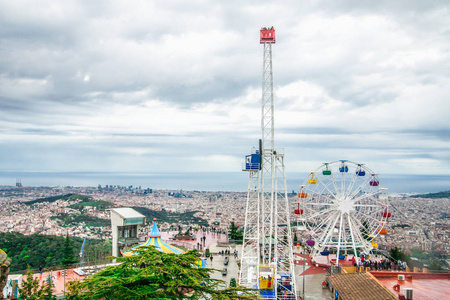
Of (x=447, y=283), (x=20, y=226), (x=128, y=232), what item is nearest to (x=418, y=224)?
(x=447, y=283)

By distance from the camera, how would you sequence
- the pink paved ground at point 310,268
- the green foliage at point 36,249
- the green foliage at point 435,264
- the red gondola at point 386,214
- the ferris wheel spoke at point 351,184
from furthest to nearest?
the green foliage at point 36,249, the ferris wheel spoke at point 351,184, the red gondola at point 386,214, the green foliage at point 435,264, the pink paved ground at point 310,268

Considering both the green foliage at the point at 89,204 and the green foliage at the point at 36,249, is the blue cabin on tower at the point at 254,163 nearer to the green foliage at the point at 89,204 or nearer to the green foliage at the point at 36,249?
the green foliage at the point at 36,249

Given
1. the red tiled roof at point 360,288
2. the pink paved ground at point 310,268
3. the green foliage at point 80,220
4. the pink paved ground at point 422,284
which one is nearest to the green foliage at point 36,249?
the green foliage at point 80,220

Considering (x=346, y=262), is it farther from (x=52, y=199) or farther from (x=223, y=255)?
(x=52, y=199)

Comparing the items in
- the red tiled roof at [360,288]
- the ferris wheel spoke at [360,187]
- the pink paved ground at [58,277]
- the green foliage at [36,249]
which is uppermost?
the ferris wheel spoke at [360,187]

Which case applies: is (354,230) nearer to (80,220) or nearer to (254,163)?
(254,163)
